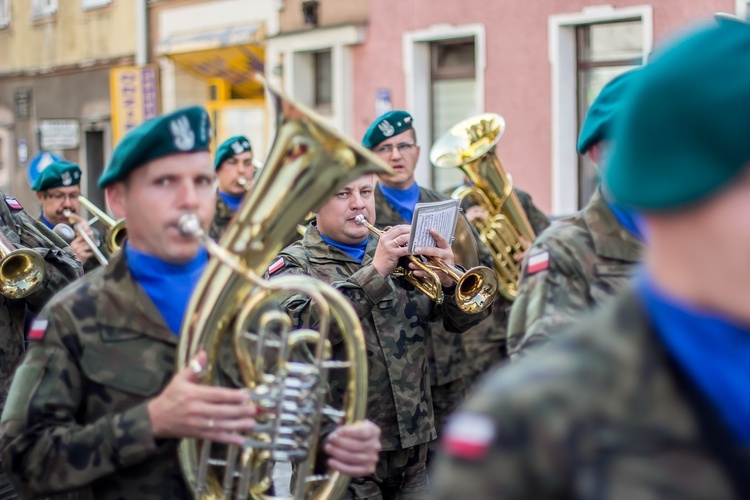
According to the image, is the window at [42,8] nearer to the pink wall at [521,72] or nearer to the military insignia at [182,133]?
the pink wall at [521,72]

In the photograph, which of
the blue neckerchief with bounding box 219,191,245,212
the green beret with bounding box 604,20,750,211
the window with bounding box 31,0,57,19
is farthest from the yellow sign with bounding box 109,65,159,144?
the green beret with bounding box 604,20,750,211

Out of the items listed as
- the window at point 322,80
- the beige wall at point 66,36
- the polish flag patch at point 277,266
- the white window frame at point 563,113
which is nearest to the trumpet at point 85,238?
the polish flag patch at point 277,266

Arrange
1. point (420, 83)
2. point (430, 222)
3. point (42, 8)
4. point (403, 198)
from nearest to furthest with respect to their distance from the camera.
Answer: point (430, 222) < point (403, 198) < point (420, 83) < point (42, 8)

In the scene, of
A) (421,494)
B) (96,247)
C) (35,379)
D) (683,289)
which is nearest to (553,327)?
(35,379)

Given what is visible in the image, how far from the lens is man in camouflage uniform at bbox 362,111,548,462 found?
701 cm

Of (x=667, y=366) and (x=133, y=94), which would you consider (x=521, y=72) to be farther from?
(x=667, y=366)

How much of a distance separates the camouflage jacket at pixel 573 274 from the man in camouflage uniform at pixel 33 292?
115 inches

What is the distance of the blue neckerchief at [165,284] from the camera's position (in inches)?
127

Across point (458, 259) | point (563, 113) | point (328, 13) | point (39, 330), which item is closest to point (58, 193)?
point (458, 259)

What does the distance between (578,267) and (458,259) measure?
312cm

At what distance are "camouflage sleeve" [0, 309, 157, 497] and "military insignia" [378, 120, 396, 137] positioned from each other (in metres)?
4.68

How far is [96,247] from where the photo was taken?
28.0ft

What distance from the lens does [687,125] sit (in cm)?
166

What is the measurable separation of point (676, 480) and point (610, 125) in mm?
2065
